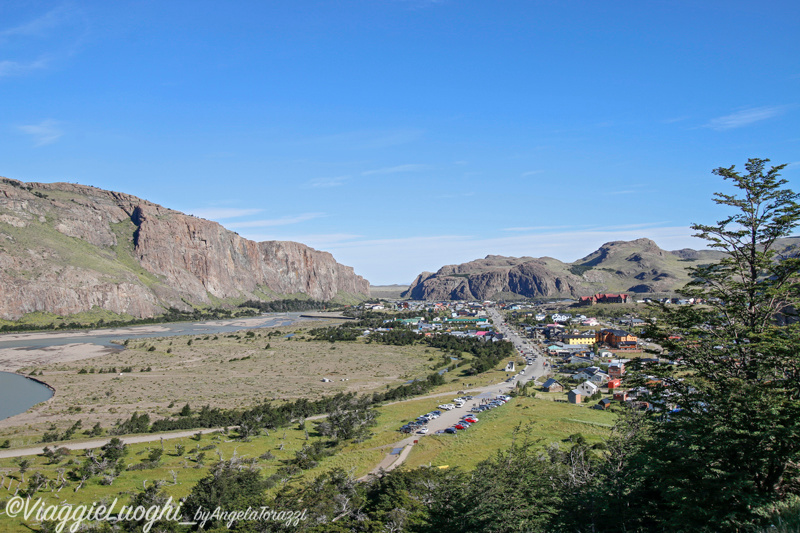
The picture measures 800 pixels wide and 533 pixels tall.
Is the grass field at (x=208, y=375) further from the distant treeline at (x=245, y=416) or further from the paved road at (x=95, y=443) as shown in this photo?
the distant treeline at (x=245, y=416)

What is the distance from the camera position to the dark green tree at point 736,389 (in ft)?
32.6

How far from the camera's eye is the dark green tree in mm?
9930

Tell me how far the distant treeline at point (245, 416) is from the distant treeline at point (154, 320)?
305 feet

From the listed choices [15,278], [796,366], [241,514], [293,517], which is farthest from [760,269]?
[15,278]

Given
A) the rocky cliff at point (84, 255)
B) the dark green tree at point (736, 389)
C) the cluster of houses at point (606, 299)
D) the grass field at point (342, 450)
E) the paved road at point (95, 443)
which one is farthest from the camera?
the cluster of houses at point (606, 299)

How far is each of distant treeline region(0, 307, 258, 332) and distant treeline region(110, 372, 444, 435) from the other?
305ft

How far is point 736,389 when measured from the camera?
1048cm

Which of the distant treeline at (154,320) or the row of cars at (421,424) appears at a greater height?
the distant treeline at (154,320)

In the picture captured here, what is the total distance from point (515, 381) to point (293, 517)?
45706 millimetres

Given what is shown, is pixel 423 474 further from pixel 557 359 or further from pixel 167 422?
pixel 557 359

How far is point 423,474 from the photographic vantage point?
23.4m

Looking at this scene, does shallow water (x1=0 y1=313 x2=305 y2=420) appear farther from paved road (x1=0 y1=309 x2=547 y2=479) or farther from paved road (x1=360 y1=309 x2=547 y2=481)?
paved road (x1=360 y1=309 x2=547 y2=481)

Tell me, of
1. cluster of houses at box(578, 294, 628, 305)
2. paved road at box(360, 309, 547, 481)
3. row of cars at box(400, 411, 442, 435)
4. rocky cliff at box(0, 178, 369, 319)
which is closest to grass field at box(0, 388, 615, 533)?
paved road at box(360, 309, 547, 481)

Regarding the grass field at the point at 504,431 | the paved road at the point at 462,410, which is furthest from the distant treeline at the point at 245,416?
the grass field at the point at 504,431
